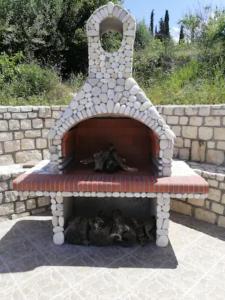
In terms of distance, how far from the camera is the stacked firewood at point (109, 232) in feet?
15.2

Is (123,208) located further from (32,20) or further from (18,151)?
(32,20)

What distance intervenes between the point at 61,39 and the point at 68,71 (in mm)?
1479

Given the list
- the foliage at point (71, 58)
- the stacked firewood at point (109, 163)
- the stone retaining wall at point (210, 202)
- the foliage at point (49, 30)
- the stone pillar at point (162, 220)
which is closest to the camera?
the stone pillar at point (162, 220)

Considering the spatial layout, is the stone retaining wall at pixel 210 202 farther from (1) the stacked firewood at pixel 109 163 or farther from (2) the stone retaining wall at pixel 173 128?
(1) the stacked firewood at pixel 109 163

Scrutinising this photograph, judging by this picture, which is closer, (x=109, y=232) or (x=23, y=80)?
(x=109, y=232)

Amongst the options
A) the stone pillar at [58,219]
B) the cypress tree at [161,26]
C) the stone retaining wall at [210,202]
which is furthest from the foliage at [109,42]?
the cypress tree at [161,26]

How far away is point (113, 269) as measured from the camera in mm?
3973

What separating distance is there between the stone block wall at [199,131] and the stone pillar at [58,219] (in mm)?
3488

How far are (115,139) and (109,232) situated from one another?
198cm

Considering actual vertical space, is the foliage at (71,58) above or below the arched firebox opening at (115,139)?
above

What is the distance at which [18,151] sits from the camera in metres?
6.46

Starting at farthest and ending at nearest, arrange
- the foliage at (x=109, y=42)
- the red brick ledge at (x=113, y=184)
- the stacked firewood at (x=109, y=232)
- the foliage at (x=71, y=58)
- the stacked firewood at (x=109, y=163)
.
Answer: the foliage at (x=109, y=42) < the foliage at (x=71, y=58) < the stacked firewood at (x=109, y=163) < the stacked firewood at (x=109, y=232) < the red brick ledge at (x=113, y=184)

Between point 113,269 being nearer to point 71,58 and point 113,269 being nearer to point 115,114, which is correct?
point 115,114

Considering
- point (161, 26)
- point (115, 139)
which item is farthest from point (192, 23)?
point (161, 26)
